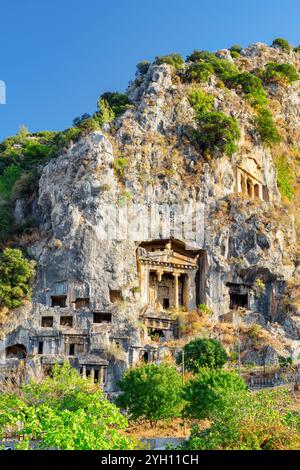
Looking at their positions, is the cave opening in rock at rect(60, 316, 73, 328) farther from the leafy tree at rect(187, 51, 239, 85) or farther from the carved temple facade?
the leafy tree at rect(187, 51, 239, 85)

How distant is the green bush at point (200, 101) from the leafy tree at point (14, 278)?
24224 millimetres

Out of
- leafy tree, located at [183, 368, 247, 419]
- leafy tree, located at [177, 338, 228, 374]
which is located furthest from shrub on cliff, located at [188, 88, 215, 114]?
leafy tree, located at [183, 368, 247, 419]

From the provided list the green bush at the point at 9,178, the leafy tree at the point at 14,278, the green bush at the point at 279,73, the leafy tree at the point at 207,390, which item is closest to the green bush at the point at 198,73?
the green bush at the point at 279,73

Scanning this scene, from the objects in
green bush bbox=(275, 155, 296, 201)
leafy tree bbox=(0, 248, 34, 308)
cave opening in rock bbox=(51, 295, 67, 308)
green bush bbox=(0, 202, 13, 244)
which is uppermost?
green bush bbox=(275, 155, 296, 201)

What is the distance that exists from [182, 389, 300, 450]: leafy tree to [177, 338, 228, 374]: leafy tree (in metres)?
17.0

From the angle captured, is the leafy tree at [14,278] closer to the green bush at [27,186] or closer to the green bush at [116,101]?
the green bush at [27,186]

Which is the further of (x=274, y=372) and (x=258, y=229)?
(x=258, y=229)

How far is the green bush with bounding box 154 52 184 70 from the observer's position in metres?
77.9

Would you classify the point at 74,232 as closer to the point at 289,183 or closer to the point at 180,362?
the point at 180,362

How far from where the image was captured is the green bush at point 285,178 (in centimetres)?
7819

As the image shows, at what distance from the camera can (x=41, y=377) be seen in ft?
155

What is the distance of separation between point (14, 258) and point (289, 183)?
1387 inches

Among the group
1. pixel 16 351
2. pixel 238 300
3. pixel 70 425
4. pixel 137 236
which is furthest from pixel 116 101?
pixel 70 425
